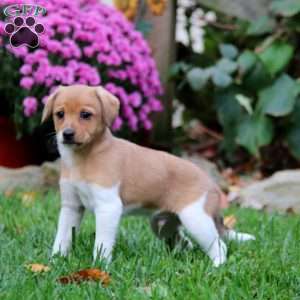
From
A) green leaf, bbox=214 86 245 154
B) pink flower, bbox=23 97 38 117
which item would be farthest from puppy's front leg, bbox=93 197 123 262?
green leaf, bbox=214 86 245 154

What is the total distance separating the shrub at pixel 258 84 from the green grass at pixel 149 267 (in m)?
2.32

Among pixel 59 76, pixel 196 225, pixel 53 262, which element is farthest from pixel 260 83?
pixel 53 262

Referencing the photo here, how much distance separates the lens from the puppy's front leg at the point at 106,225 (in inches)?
128

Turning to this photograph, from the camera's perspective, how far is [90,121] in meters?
3.24

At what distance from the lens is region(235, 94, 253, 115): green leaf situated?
21.7ft

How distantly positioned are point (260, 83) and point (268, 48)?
1.22ft

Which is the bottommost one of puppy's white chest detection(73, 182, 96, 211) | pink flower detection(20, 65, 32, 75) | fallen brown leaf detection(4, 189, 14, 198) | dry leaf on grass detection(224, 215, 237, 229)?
fallen brown leaf detection(4, 189, 14, 198)

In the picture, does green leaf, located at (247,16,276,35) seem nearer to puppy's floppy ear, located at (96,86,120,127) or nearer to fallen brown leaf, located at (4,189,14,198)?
fallen brown leaf, located at (4,189,14,198)

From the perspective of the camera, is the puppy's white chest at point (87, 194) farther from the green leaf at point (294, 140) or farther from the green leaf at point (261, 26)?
the green leaf at point (261, 26)

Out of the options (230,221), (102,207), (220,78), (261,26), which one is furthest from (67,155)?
(261,26)

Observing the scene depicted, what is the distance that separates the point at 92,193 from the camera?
10.7 ft

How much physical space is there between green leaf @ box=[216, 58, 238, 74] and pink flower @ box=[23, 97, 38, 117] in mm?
1887

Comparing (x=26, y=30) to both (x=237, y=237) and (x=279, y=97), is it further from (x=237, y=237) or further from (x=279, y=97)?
(x=279, y=97)

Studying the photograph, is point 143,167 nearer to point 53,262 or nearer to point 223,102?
point 53,262
